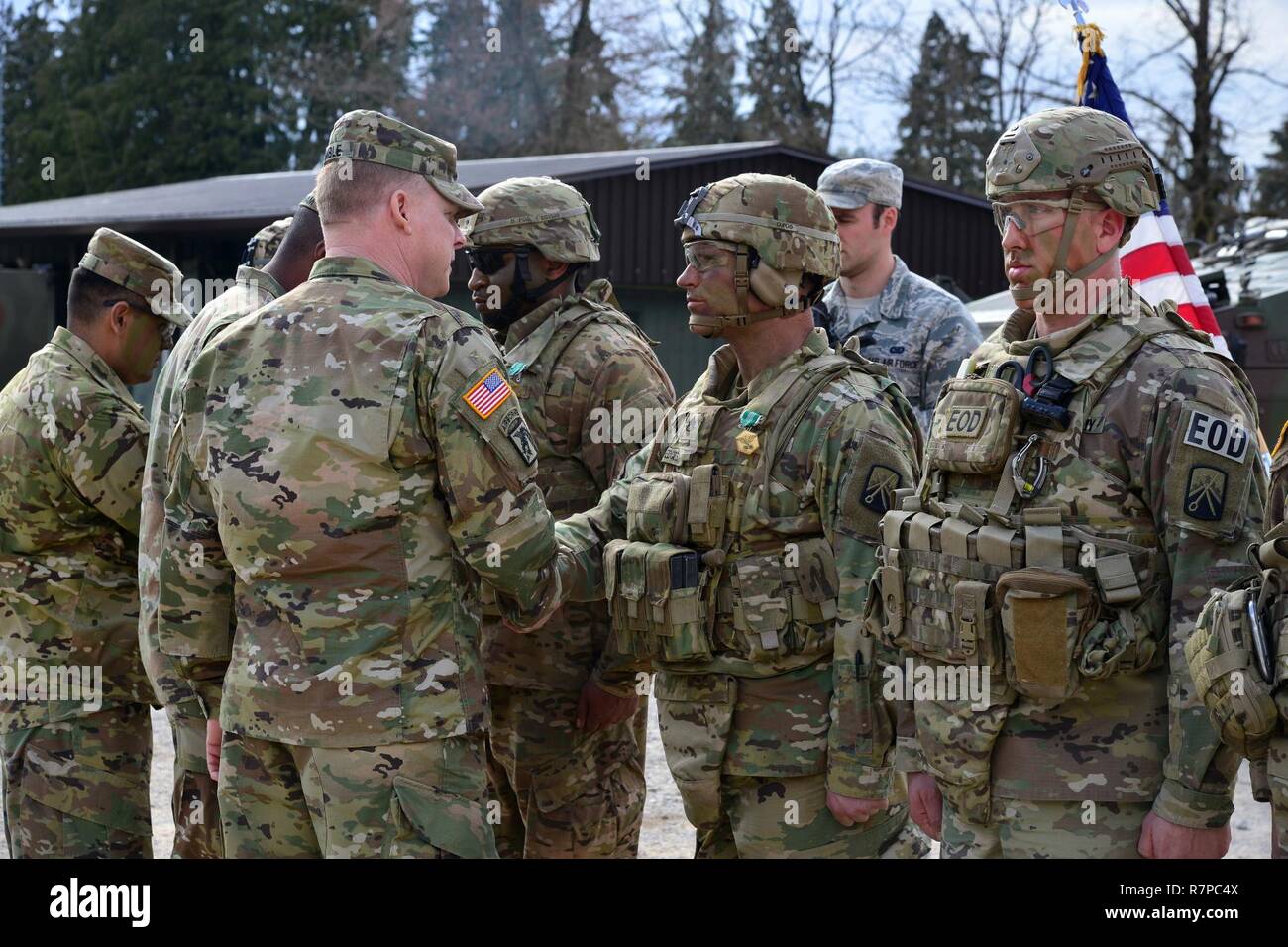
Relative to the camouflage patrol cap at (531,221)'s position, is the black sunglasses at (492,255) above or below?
below

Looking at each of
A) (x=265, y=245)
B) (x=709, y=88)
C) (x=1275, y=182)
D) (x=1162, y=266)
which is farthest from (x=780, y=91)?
A: (x=265, y=245)

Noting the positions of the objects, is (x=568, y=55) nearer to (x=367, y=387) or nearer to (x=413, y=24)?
(x=413, y=24)

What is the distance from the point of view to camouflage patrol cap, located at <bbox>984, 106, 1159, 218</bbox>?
3.62 m

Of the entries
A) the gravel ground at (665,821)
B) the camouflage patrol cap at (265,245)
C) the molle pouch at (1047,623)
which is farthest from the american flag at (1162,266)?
the molle pouch at (1047,623)

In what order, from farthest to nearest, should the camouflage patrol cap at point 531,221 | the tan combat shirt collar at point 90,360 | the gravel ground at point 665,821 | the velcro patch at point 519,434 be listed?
the gravel ground at point 665,821 → the tan combat shirt collar at point 90,360 → the camouflage patrol cap at point 531,221 → the velcro patch at point 519,434

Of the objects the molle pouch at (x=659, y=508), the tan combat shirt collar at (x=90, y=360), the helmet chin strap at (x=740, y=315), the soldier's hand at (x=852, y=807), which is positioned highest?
the helmet chin strap at (x=740, y=315)

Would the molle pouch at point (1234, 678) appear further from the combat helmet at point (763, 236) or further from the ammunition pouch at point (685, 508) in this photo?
the combat helmet at point (763, 236)

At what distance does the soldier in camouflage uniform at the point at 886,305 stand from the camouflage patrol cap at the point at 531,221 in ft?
5.08

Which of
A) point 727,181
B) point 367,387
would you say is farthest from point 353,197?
point 727,181

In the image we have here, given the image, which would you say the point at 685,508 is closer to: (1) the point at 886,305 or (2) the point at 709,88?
(1) the point at 886,305

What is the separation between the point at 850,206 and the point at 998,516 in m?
3.18

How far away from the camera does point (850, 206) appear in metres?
6.43

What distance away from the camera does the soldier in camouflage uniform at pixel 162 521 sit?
4.26 m
